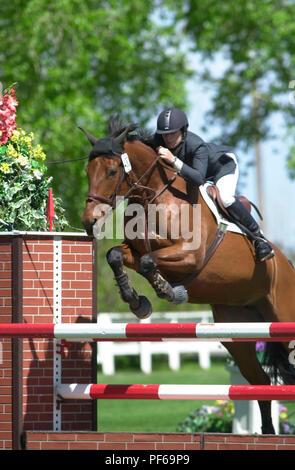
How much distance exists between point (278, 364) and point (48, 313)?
2157 mm

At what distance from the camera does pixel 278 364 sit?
22.0ft

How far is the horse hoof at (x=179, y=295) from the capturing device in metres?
5.51

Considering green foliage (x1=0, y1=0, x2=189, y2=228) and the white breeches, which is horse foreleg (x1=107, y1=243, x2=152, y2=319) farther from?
green foliage (x1=0, y1=0, x2=189, y2=228)

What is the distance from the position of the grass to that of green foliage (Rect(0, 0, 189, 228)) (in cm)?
357

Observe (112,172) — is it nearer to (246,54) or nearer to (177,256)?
(177,256)

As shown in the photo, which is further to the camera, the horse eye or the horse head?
the horse eye

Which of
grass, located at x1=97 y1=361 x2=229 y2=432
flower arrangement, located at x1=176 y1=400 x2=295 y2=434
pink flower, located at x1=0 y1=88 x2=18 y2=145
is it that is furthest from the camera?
grass, located at x1=97 y1=361 x2=229 y2=432

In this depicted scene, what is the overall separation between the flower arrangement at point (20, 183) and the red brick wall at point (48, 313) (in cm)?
30

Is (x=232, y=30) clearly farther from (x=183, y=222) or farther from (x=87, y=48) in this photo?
(x=183, y=222)

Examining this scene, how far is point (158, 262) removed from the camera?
18.1ft

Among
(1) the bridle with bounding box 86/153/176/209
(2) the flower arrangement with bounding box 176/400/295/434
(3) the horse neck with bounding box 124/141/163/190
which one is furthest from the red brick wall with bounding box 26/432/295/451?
(2) the flower arrangement with bounding box 176/400/295/434

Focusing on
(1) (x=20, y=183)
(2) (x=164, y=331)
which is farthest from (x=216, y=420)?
(2) (x=164, y=331)

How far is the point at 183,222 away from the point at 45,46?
12396 mm

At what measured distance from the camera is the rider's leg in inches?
235
